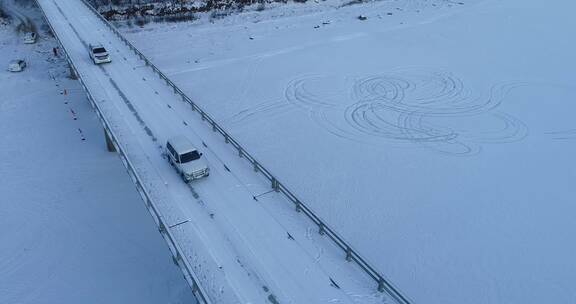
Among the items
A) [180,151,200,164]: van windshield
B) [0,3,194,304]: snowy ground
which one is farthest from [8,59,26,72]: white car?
[180,151,200,164]: van windshield

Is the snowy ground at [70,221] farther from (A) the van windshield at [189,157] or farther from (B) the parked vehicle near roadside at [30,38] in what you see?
(B) the parked vehicle near roadside at [30,38]

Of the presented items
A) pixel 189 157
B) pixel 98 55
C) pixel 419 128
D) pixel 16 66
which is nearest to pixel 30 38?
pixel 16 66

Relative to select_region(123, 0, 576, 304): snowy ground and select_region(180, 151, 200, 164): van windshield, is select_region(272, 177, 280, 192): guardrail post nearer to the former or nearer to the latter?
select_region(180, 151, 200, 164): van windshield

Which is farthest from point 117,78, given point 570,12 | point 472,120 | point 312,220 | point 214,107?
point 570,12

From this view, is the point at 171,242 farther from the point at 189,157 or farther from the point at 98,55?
the point at 98,55

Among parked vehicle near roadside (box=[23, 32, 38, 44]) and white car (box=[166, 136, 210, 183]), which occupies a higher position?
parked vehicle near roadside (box=[23, 32, 38, 44])

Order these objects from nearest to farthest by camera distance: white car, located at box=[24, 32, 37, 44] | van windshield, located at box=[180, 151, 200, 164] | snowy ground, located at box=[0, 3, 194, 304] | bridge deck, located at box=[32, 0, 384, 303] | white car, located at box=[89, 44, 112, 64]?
bridge deck, located at box=[32, 0, 384, 303] < snowy ground, located at box=[0, 3, 194, 304] < van windshield, located at box=[180, 151, 200, 164] < white car, located at box=[89, 44, 112, 64] < white car, located at box=[24, 32, 37, 44]

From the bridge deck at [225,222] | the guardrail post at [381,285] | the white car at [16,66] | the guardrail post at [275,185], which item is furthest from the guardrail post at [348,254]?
the white car at [16,66]
